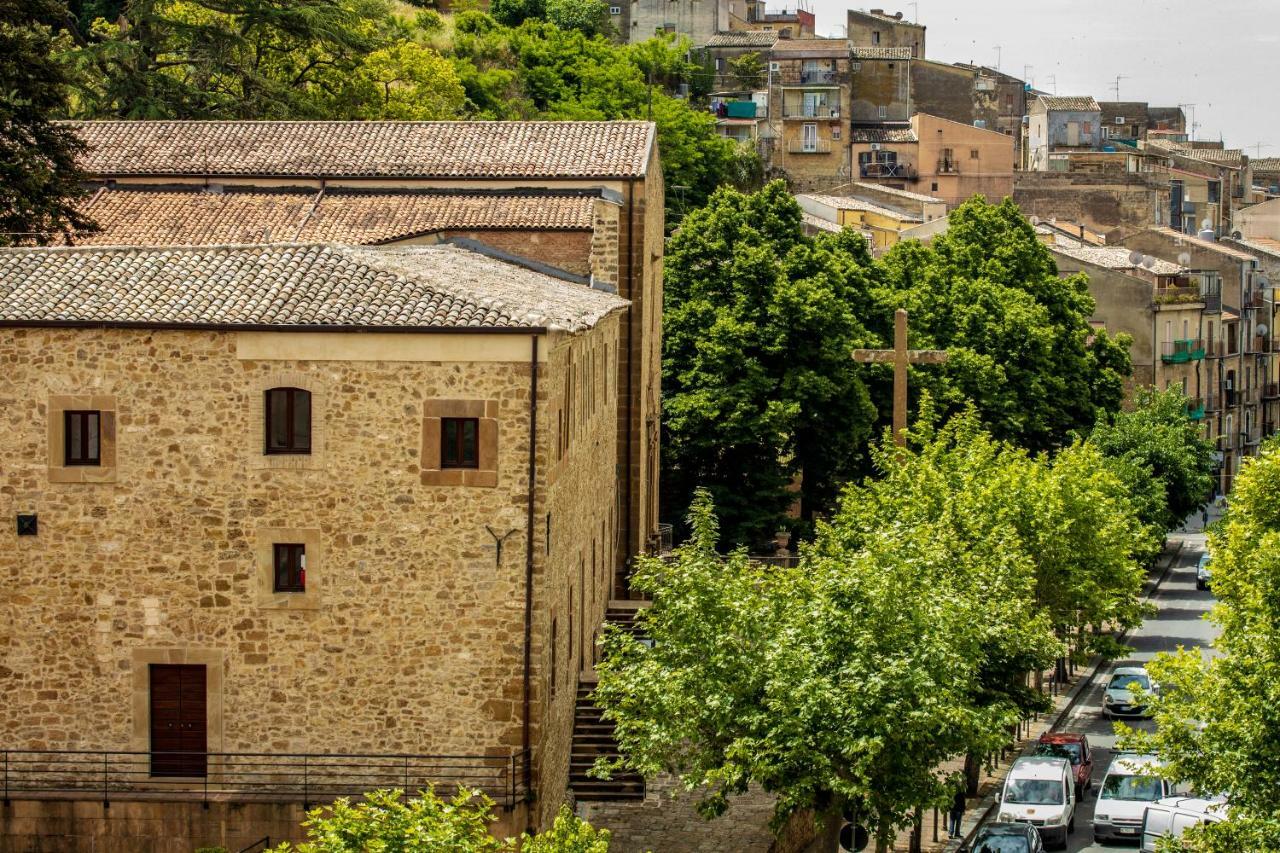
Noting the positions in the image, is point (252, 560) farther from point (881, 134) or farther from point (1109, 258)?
point (881, 134)

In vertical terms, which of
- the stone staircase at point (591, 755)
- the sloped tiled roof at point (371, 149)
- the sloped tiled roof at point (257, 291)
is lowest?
the stone staircase at point (591, 755)

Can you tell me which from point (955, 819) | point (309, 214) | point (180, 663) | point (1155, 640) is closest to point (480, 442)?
point (180, 663)

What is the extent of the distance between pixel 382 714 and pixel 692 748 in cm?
495

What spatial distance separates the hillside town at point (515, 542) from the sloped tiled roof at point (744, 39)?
7119cm

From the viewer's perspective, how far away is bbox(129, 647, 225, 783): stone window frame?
34.6m

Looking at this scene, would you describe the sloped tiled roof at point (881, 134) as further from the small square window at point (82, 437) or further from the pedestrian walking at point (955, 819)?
the small square window at point (82, 437)

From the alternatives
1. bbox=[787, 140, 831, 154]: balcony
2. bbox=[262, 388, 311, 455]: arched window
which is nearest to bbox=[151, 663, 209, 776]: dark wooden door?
bbox=[262, 388, 311, 455]: arched window

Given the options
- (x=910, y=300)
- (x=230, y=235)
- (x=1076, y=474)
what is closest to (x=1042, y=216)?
(x=910, y=300)

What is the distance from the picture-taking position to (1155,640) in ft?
214

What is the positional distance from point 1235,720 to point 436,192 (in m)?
28.5

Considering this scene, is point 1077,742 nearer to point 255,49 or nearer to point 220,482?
point 220,482

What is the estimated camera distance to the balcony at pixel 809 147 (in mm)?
129500

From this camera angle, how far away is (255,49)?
77.6m

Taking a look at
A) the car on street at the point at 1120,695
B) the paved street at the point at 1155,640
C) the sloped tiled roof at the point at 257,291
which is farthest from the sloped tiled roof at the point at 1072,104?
the sloped tiled roof at the point at 257,291
